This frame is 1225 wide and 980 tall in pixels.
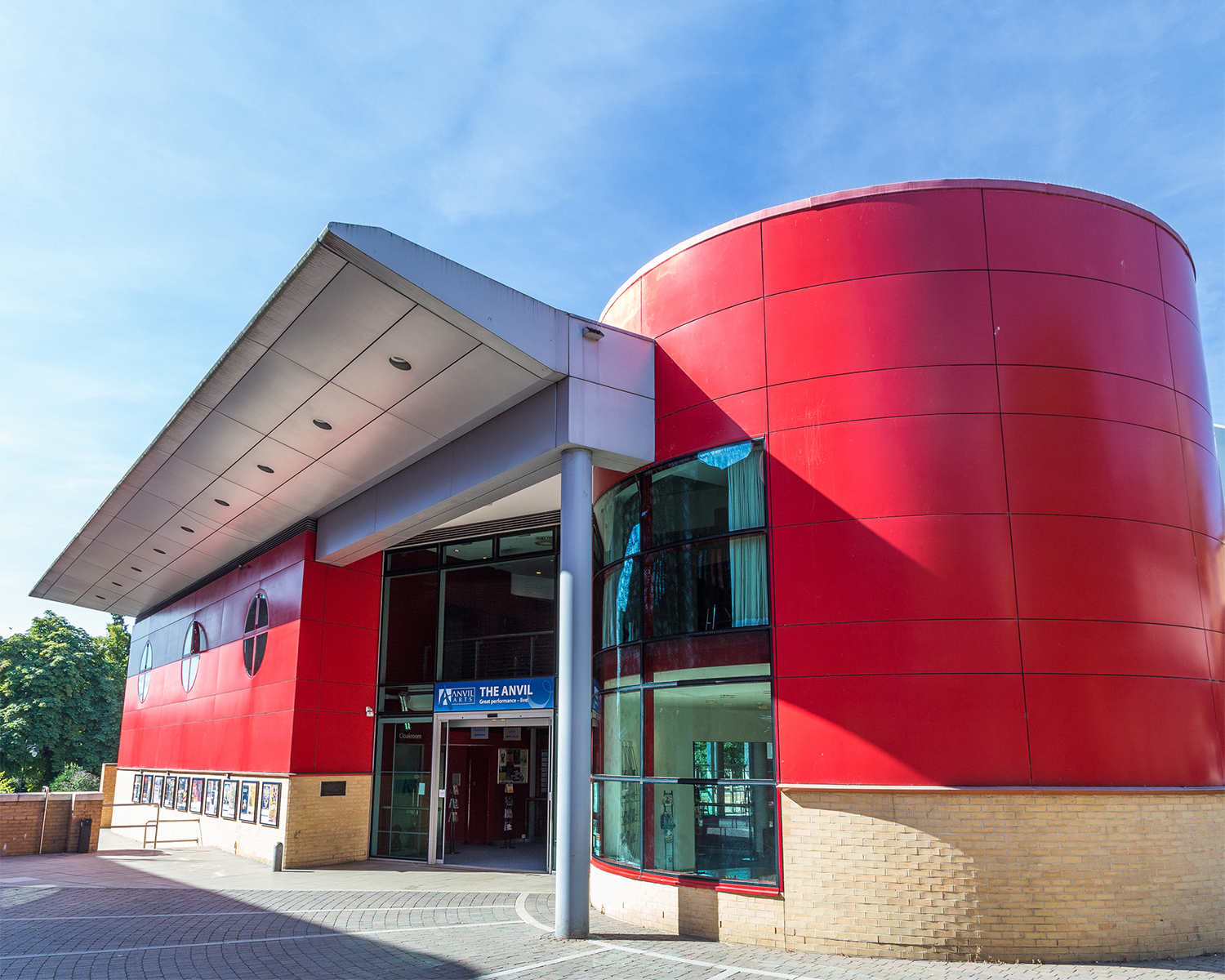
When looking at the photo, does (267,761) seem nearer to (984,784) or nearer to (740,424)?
(740,424)

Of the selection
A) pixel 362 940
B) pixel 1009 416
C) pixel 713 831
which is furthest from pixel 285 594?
pixel 1009 416

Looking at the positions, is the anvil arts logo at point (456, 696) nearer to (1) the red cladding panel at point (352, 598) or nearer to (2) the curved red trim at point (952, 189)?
(1) the red cladding panel at point (352, 598)

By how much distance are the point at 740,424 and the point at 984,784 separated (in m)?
4.63

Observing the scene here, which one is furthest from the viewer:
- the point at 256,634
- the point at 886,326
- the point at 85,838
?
the point at 85,838

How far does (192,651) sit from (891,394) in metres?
21.3

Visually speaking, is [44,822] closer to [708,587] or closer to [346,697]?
[346,697]

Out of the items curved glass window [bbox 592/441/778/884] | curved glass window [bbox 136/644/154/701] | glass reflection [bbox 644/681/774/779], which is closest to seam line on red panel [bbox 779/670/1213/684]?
glass reflection [bbox 644/681/774/779]

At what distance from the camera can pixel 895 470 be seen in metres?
10.1

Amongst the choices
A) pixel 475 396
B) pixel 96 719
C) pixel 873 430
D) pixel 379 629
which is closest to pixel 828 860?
pixel 873 430

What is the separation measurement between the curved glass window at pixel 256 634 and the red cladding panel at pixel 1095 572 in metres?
15.2

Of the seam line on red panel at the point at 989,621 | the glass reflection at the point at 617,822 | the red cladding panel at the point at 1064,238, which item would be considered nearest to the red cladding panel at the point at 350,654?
the glass reflection at the point at 617,822

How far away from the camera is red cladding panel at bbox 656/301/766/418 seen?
1121 cm

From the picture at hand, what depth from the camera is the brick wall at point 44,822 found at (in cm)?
1958

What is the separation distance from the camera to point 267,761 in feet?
60.0
